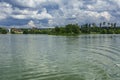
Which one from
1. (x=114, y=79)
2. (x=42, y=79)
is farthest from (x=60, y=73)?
(x=114, y=79)

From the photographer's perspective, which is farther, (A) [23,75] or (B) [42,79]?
(A) [23,75]

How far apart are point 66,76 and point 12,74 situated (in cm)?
472

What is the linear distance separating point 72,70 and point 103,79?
4572mm

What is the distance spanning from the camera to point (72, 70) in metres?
24.2

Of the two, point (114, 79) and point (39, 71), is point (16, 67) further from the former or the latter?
point (114, 79)

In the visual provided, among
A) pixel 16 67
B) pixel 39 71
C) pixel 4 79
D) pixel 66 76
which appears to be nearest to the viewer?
pixel 4 79

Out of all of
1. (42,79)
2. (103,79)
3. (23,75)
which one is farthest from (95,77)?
(23,75)

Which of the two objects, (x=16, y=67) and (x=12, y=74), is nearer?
(x=12, y=74)

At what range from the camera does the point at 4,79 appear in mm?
19906

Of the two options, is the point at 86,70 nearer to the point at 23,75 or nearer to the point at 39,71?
the point at 39,71

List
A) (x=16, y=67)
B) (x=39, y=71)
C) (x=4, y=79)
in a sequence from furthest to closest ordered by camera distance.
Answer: (x=16, y=67), (x=39, y=71), (x=4, y=79)

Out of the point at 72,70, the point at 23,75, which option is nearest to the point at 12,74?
the point at 23,75

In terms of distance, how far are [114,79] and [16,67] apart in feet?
34.3

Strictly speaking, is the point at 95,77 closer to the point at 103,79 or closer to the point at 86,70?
the point at 103,79
